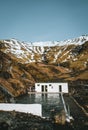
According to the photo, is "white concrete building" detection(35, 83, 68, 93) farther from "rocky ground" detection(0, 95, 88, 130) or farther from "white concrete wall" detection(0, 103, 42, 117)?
"rocky ground" detection(0, 95, 88, 130)

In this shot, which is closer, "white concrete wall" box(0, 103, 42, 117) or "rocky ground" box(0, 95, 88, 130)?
"rocky ground" box(0, 95, 88, 130)

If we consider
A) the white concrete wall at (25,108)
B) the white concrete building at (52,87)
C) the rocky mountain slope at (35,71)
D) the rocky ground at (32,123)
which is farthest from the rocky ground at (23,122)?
the white concrete building at (52,87)

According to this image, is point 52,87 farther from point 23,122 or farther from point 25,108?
point 23,122

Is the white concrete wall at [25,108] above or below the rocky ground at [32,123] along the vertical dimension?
above

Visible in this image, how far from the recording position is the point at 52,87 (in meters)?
63.6

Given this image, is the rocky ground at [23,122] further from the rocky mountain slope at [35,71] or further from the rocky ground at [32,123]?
the rocky mountain slope at [35,71]

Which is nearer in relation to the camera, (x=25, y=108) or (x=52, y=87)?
(x=25, y=108)

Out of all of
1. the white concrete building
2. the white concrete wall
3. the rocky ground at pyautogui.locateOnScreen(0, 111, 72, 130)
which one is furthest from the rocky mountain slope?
the rocky ground at pyautogui.locateOnScreen(0, 111, 72, 130)

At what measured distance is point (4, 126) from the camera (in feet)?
84.0

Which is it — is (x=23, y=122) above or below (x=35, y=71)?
below

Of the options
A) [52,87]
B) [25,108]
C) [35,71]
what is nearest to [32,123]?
[25,108]

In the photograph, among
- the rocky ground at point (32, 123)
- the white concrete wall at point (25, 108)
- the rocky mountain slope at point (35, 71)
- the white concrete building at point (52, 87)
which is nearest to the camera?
the rocky ground at point (32, 123)

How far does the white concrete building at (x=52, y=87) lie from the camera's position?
6275cm

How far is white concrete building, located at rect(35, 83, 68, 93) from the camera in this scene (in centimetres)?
6275
